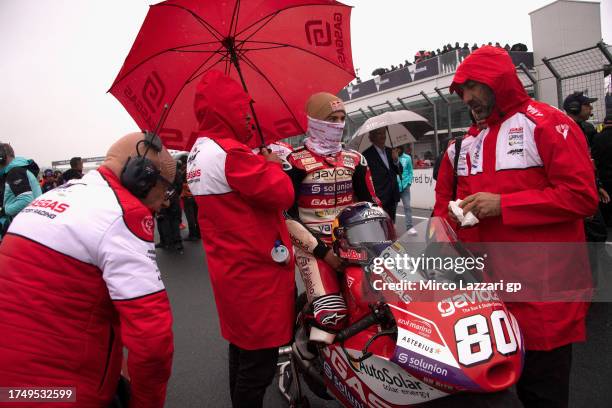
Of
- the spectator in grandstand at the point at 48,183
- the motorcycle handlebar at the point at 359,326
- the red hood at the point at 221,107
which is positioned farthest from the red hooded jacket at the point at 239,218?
the spectator in grandstand at the point at 48,183

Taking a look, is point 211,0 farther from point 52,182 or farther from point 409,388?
point 52,182

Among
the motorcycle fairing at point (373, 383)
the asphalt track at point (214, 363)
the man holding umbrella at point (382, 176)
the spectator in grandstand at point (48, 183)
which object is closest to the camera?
the motorcycle fairing at point (373, 383)

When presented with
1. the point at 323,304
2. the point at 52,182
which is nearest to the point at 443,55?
the point at 52,182

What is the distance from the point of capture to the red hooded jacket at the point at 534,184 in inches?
66.4

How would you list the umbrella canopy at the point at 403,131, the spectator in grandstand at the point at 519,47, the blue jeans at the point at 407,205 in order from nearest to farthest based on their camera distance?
1. the umbrella canopy at the point at 403,131
2. the blue jeans at the point at 407,205
3. the spectator in grandstand at the point at 519,47

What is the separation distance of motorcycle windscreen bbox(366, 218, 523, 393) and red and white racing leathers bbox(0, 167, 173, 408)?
0.84 m

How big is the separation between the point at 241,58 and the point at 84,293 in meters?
2.01

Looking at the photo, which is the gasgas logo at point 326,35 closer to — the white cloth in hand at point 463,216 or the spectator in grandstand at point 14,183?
the white cloth in hand at point 463,216

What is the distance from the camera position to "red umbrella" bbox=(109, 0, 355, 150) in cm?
259

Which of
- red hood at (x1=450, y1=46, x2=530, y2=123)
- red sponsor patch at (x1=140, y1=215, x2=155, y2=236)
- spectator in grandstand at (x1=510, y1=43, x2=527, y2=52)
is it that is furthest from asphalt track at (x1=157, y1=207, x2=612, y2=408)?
spectator in grandstand at (x1=510, y1=43, x2=527, y2=52)

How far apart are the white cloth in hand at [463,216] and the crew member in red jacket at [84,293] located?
3.89ft

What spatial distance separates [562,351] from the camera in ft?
5.77

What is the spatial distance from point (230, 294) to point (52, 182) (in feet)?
64.0

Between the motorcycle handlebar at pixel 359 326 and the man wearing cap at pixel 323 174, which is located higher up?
the man wearing cap at pixel 323 174
